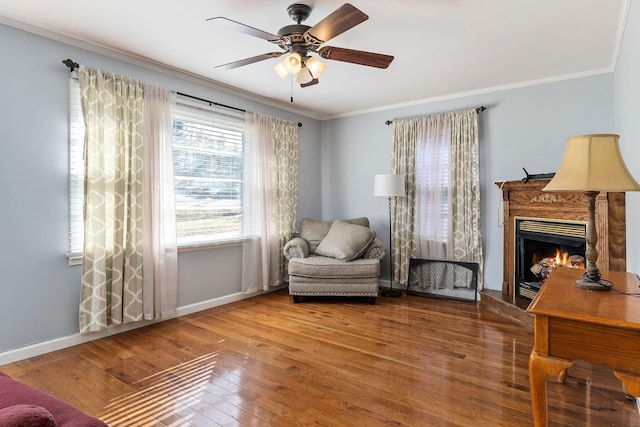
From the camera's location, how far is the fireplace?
328cm

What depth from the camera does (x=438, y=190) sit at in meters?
4.39

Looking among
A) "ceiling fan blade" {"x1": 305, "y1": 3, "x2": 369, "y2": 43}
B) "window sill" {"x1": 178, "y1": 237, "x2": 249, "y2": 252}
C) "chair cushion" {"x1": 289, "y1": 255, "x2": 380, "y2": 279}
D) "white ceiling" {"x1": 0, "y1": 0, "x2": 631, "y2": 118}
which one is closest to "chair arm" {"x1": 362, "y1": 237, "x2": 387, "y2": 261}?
"chair cushion" {"x1": 289, "y1": 255, "x2": 380, "y2": 279}

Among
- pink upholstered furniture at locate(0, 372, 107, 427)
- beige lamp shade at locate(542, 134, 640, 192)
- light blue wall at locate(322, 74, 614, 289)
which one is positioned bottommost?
pink upholstered furniture at locate(0, 372, 107, 427)

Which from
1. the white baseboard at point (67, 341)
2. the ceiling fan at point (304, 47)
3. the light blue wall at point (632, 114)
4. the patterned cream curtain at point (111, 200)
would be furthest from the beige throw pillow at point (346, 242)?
the light blue wall at point (632, 114)

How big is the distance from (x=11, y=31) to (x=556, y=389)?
445 centimetres

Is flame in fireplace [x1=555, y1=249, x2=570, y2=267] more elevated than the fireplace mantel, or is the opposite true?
the fireplace mantel

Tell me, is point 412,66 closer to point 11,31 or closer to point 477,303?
point 477,303

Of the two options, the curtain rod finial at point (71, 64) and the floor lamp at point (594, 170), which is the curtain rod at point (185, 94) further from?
the floor lamp at point (594, 170)

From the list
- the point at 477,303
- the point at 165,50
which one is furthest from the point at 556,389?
the point at 165,50

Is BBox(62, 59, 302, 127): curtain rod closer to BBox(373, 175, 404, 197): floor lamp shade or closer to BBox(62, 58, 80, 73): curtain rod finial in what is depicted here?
BBox(62, 58, 80, 73): curtain rod finial

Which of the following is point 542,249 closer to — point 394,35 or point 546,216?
point 546,216

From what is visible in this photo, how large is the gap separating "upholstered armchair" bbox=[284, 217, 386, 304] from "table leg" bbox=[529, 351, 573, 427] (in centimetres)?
265

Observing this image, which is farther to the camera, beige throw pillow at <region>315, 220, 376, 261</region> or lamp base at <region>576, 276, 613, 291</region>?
beige throw pillow at <region>315, 220, 376, 261</region>

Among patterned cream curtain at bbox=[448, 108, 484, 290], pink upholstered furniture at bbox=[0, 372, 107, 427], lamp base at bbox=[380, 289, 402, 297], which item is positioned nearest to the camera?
pink upholstered furniture at bbox=[0, 372, 107, 427]
